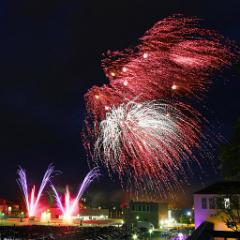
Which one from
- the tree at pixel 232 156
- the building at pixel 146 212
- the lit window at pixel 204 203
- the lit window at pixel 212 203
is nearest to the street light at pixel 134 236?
the lit window at pixel 204 203

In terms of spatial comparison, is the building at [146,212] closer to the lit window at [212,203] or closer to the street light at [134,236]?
the street light at [134,236]

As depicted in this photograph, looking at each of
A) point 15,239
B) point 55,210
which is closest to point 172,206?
point 55,210

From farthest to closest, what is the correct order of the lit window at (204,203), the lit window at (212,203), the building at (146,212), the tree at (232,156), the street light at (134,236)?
the building at (146,212)
the street light at (134,236)
the lit window at (204,203)
the lit window at (212,203)
the tree at (232,156)

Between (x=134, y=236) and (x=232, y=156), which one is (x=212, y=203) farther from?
(x=232, y=156)

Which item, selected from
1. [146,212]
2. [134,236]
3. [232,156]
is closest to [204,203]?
[134,236]

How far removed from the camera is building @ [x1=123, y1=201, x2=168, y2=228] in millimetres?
55094

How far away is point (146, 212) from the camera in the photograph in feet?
184

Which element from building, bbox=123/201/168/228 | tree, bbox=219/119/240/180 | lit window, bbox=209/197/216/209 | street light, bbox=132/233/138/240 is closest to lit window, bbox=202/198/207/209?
lit window, bbox=209/197/216/209

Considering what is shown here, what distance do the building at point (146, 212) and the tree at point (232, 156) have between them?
46.8 metres

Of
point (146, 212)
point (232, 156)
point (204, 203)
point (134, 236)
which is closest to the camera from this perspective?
point (232, 156)

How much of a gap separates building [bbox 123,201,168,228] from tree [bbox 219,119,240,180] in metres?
46.8

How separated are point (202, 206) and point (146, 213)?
2351 cm

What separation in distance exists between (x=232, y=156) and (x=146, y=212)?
48565mm

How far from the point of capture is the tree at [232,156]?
9.24m
